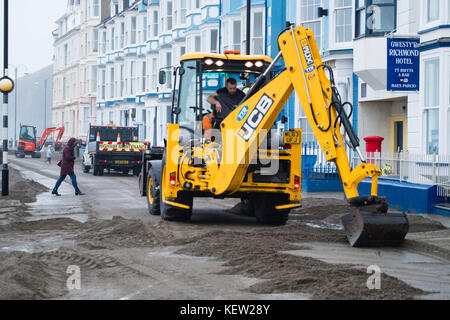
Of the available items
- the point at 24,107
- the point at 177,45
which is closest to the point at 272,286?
the point at 177,45

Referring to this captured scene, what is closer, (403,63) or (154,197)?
(154,197)

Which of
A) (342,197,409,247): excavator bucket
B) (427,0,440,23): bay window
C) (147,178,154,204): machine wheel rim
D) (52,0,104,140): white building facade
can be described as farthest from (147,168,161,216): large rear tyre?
(52,0,104,140): white building facade

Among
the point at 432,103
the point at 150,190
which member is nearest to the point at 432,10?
the point at 432,103

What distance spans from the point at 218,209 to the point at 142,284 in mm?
10115

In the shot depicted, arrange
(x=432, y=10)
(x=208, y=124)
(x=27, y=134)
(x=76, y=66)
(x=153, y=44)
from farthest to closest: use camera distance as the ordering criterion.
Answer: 1. (x=76, y=66)
2. (x=27, y=134)
3. (x=153, y=44)
4. (x=432, y=10)
5. (x=208, y=124)

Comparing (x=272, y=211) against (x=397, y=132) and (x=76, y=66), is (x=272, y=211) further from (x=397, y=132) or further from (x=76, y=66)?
(x=76, y=66)

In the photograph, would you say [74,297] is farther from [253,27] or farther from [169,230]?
[253,27]

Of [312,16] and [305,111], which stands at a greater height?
[312,16]

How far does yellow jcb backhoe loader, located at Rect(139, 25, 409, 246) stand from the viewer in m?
10.8

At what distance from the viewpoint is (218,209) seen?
1816 cm

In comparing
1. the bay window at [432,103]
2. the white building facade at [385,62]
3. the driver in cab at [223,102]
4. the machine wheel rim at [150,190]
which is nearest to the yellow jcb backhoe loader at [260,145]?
the machine wheel rim at [150,190]

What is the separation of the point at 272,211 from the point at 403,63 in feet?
20.6

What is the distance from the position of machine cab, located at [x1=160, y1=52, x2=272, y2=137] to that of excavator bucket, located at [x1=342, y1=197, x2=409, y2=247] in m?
4.62

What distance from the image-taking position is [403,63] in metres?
18.2
